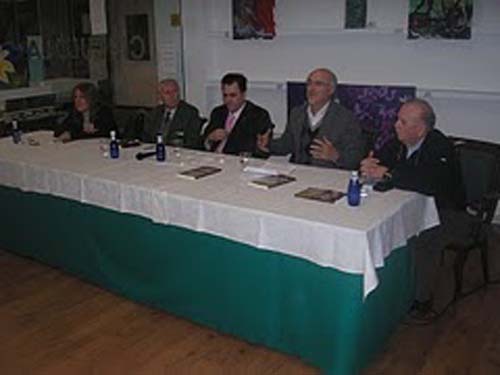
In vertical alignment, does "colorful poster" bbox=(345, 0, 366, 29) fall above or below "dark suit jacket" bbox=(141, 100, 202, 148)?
above

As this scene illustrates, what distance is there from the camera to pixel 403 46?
4.57 m

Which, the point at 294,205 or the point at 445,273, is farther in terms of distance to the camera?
the point at 445,273

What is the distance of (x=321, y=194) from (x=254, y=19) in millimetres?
3046

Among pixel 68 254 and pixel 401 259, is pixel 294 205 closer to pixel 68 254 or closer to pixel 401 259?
pixel 401 259

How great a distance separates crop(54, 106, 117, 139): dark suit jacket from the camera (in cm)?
429

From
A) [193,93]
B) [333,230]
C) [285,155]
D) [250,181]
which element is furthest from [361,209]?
[193,93]

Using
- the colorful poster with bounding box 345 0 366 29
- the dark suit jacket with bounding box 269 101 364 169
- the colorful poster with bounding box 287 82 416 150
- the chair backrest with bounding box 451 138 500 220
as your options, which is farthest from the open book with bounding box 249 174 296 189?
the colorful poster with bounding box 345 0 366 29

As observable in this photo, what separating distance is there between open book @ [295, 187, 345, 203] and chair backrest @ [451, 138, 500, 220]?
0.96 m

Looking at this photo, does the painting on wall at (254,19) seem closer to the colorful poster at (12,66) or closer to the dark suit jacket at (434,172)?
the colorful poster at (12,66)

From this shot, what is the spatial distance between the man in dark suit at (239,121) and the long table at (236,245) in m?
0.50

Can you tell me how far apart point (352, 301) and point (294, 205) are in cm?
48

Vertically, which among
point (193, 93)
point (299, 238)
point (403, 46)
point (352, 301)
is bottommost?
point (352, 301)

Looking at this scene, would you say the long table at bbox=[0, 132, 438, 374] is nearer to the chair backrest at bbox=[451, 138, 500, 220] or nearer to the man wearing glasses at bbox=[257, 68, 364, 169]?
the man wearing glasses at bbox=[257, 68, 364, 169]

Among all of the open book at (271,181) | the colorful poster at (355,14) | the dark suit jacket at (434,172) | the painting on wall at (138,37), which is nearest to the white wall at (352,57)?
the colorful poster at (355,14)
